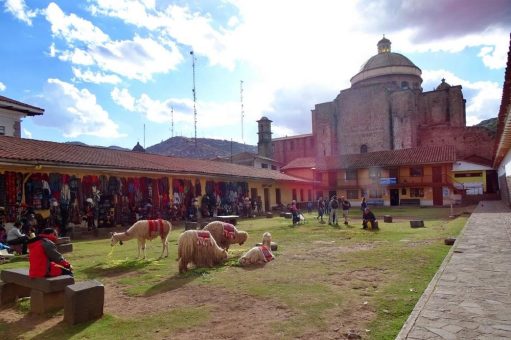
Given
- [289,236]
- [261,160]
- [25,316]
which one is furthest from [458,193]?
[25,316]

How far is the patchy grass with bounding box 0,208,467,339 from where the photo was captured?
16.3ft

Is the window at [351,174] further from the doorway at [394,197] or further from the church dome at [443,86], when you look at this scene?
the church dome at [443,86]

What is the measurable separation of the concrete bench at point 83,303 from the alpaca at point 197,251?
2932 millimetres

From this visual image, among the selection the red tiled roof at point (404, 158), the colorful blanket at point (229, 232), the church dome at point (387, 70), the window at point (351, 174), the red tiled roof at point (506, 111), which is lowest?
the colorful blanket at point (229, 232)

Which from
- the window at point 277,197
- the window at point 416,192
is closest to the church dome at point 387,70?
the window at point 416,192

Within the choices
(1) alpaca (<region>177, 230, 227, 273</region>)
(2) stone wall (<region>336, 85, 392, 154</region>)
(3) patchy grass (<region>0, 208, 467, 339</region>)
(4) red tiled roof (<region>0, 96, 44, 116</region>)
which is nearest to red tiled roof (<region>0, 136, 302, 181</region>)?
(3) patchy grass (<region>0, 208, 467, 339</region>)

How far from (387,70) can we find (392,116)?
779 cm

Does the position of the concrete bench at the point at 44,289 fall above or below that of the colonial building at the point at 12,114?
below

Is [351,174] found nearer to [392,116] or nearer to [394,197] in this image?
[394,197]

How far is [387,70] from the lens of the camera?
53.1 m

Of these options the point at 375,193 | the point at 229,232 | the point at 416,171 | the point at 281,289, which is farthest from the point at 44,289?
the point at 416,171

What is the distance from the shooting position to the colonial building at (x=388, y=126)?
42.4 m

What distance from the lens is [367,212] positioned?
16.9 m

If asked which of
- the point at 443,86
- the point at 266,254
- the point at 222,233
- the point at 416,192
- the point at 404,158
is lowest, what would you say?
the point at 266,254
